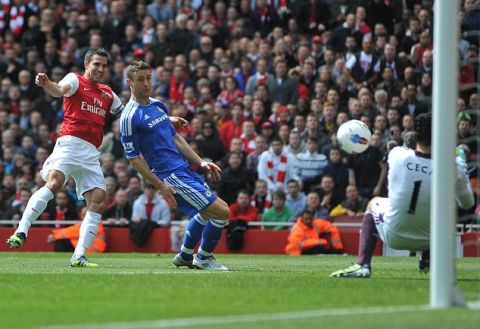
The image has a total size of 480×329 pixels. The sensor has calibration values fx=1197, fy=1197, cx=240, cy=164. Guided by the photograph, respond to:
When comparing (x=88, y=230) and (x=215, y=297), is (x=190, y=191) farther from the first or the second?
(x=215, y=297)

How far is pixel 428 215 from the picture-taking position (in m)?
11.6

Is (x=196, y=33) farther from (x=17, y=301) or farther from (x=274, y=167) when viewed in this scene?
(x=17, y=301)

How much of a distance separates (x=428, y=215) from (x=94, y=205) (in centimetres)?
502

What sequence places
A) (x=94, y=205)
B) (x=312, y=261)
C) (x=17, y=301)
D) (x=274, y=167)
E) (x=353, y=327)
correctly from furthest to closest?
1. (x=274, y=167)
2. (x=312, y=261)
3. (x=94, y=205)
4. (x=17, y=301)
5. (x=353, y=327)

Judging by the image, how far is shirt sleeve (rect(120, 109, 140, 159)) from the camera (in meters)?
13.9

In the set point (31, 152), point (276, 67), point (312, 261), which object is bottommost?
point (312, 261)

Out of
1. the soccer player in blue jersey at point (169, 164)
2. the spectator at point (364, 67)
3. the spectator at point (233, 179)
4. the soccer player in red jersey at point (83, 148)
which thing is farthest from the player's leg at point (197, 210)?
the spectator at point (364, 67)

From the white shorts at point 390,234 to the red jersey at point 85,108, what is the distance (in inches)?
179

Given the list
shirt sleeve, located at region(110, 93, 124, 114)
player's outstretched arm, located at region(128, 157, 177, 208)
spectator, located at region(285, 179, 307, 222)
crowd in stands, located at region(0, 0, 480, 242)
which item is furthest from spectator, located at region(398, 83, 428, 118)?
player's outstretched arm, located at region(128, 157, 177, 208)

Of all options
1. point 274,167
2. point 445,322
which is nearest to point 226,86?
point 274,167

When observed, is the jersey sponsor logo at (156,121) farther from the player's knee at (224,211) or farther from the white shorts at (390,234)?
the white shorts at (390,234)

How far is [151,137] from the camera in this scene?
1411 centimetres

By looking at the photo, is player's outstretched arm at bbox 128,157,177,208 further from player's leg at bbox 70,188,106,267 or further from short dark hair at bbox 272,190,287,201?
short dark hair at bbox 272,190,287,201

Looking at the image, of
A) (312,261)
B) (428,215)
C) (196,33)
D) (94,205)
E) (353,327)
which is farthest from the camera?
(196,33)
